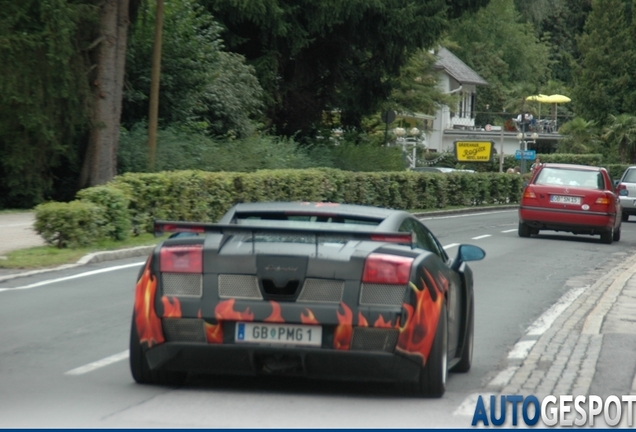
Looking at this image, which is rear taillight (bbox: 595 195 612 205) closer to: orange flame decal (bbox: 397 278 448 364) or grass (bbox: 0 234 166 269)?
grass (bbox: 0 234 166 269)

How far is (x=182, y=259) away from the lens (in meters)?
7.43

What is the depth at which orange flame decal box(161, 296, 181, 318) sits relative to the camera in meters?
7.37

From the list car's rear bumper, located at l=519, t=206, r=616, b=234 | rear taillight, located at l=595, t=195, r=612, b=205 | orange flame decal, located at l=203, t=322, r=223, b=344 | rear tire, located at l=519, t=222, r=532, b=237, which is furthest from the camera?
rear tire, located at l=519, t=222, r=532, b=237

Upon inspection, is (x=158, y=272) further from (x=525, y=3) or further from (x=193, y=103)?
(x=525, y=3)

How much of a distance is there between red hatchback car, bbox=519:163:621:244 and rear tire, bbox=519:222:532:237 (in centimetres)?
22

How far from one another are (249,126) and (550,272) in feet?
62.9

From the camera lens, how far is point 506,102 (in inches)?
4230

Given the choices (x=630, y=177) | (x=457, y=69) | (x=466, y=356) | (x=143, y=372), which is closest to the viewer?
(x=143, y=372)

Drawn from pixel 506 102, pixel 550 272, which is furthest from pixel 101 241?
pixel 506 102

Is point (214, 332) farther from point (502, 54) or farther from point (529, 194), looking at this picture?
point (502, 54)

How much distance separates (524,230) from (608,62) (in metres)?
63.5

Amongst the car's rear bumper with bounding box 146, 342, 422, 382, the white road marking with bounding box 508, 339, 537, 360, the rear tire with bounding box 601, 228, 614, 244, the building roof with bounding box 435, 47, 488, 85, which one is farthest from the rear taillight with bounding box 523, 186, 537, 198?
the building roof with bounding box 435, 47, 488, 85

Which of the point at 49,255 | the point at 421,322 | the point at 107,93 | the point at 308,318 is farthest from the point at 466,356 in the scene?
the point at 107,93

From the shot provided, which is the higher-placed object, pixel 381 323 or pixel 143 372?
pixel 381 323
